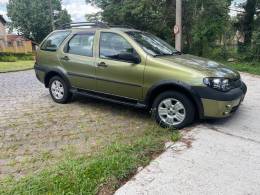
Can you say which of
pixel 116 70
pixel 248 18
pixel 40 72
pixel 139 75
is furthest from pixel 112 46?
pixel 248 18

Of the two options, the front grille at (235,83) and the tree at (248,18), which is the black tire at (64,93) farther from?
the tree at (248,18)

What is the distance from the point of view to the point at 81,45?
6391mm

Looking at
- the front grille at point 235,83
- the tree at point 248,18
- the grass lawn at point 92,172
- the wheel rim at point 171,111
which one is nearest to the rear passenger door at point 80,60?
the wheel rim at point 171,111

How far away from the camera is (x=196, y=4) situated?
55.8 ft

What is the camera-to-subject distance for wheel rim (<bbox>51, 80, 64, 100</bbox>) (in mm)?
6922

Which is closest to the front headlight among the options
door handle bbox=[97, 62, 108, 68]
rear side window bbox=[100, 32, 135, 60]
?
rear side window bbox=[100, 32, 135, 60]

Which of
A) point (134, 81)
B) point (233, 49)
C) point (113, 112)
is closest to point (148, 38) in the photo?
point (134, 81)

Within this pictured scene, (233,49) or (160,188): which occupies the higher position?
(233,49)

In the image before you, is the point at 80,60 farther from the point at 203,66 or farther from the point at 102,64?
the point at 203,66

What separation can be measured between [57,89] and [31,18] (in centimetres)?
4461

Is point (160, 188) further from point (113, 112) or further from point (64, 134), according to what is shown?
point (113, 112)

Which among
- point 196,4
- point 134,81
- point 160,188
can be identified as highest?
point 196,4

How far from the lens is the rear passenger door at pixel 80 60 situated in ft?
20.1

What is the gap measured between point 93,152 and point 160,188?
4.44 ft
